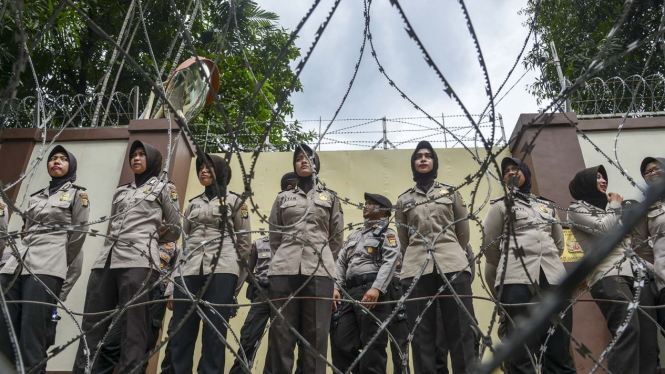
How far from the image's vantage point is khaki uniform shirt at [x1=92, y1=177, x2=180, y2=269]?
11.1ft

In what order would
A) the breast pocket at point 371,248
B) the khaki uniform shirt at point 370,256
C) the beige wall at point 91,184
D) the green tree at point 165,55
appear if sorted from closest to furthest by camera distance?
1. the khaki uniform shirt at point 370,256
2. the breast pocket at point 371,248
3. the beige wall at point 91,184
4. the green tree at point 165,55

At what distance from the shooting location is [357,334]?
419 centimetres

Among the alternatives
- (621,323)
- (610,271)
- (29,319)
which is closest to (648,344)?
(621,323)

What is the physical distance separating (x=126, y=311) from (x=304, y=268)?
1150mm

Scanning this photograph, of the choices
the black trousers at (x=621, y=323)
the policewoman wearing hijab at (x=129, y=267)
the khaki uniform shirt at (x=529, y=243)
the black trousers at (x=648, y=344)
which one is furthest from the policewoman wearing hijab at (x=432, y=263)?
the policewoman wearing hijab at (x=129, y=267)

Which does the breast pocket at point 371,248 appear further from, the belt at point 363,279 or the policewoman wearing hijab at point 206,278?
the policewoman wearing hijab at point 206,278

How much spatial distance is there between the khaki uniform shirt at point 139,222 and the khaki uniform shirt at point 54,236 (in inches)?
8.9

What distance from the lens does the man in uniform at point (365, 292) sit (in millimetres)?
3955

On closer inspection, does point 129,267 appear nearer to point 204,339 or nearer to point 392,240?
point 204,339

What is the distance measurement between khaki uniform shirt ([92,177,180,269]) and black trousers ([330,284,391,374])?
1504 millimetres

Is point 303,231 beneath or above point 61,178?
beneath

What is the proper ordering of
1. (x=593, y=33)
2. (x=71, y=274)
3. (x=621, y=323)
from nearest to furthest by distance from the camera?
(x=621, y=323) → (x=71, y=274) → (x=593, y=33)

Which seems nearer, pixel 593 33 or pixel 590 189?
pixel 590 189

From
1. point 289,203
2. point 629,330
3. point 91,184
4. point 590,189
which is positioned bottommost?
point 629,330
